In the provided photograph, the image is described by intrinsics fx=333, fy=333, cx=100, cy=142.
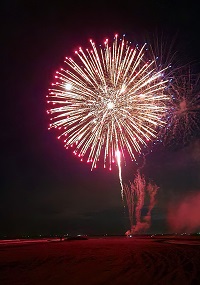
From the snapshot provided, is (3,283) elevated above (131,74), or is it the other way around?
(131,74)

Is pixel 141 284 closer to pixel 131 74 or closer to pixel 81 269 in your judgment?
pixel 81 269

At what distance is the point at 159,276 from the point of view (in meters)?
12.1

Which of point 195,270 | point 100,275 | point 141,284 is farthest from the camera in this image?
point 195,270

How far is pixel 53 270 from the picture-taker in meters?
14.7

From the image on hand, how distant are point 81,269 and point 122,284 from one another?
4.65 meters

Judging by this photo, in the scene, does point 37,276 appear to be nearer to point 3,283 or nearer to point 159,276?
point 3,283

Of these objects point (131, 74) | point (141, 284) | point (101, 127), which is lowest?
point (141, 284)

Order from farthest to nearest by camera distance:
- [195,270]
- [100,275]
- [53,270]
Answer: [53,270], [195,270], [100,275]

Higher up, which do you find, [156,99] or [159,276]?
[156,99]

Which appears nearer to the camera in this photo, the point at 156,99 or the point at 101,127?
the point at 156,99

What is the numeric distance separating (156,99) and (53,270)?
1269 centimetres

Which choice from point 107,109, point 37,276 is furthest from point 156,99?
point 37,276

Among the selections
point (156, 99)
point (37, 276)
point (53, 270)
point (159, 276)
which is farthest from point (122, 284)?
point (156, 99)

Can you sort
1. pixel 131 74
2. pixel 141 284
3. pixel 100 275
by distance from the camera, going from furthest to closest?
pixel 131 74 < pixel 100 275 < pixel 141 284
